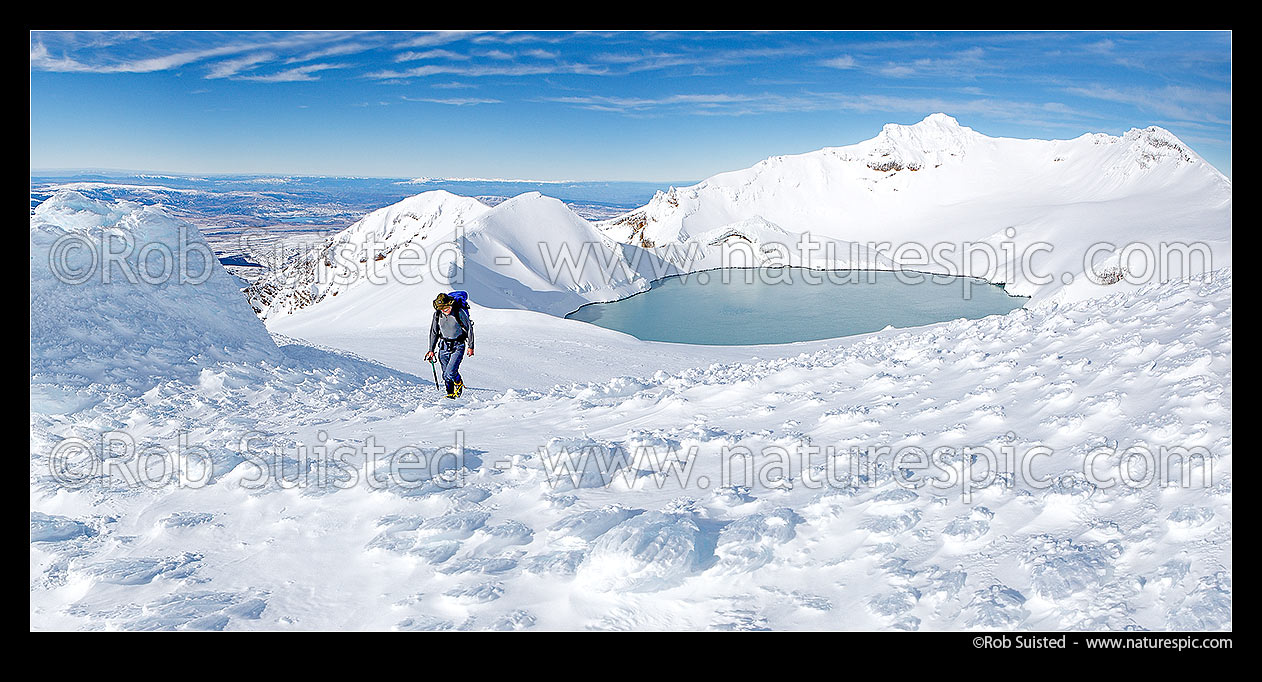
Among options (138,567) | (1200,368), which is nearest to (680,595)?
(138,567)

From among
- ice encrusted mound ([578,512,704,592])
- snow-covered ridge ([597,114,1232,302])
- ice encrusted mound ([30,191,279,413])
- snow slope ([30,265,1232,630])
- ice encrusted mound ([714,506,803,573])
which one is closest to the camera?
snow slope ([30,265,1232,630])

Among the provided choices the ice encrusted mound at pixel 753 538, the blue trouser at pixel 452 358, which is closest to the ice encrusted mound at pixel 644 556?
the ice encrusted mound at pixel 753 538

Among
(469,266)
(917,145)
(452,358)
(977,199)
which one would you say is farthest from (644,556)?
(917,145)

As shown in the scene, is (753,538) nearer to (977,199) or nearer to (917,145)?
(977,199)

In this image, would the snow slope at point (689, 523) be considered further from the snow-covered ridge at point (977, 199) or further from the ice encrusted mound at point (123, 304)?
the snow-covered ridge at point (977, 199)

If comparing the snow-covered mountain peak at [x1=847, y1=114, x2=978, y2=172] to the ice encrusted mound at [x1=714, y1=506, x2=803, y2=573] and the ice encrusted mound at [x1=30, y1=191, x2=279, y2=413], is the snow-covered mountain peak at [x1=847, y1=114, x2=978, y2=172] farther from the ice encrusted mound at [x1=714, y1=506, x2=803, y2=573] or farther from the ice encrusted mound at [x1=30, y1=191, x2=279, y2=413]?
the ice encrusted mound at [x1=714, y1=506, x2=803, y2=573]

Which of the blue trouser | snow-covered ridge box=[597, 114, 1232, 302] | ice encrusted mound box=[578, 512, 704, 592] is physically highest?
snow-covered ridge box=[597, 114, 1232, 302]

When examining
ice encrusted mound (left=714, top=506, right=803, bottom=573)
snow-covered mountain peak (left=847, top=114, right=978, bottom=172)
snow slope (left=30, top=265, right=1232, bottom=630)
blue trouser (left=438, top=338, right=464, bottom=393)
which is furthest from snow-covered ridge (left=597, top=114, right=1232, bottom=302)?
ice encrusted mound (left=714, top=506, right=803, bottom=573)
